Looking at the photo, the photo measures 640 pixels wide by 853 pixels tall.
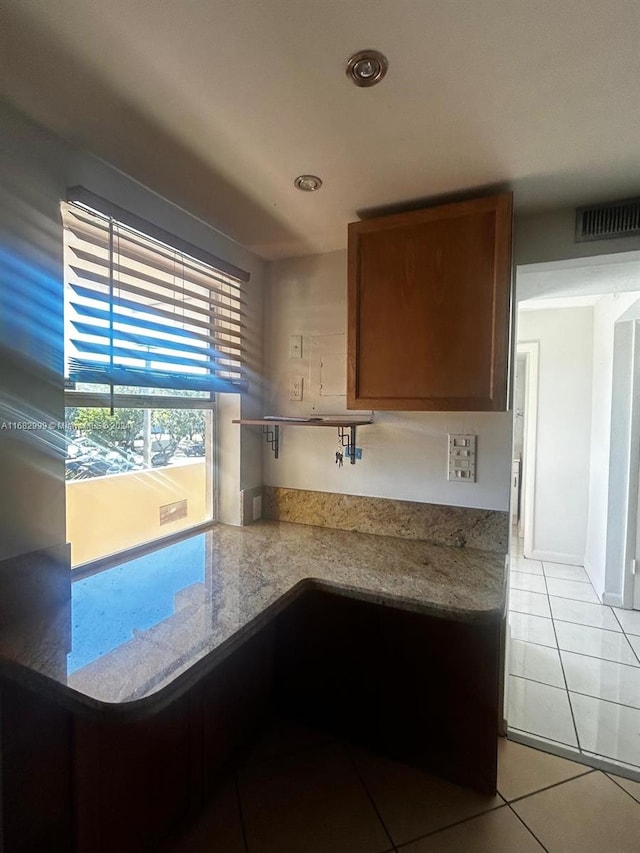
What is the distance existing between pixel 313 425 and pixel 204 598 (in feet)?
2.58

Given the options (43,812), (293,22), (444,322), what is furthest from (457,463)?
(43,812)

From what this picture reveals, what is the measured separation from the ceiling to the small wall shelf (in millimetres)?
865

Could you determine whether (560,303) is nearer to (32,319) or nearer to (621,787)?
(621,787)

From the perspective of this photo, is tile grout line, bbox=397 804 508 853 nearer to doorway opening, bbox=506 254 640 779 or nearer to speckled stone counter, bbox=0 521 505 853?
speckled stone counter, bbox=0 521 505 853

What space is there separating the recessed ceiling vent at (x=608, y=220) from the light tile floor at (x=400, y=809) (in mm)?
2029

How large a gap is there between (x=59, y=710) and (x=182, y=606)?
1.20 feet

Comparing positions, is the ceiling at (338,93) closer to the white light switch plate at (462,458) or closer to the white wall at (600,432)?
the white light switch plate at (462,458)

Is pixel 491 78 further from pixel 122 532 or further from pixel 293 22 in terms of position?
pixel 122 532

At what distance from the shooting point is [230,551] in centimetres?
173

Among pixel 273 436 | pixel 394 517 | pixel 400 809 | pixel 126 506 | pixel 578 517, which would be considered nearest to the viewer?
pixel 400 809

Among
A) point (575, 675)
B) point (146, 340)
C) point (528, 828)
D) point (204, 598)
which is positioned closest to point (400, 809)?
point (528, 828)

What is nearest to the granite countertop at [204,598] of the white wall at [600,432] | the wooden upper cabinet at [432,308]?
the wooden upper cabinet at [432,308]

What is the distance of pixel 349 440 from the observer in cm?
199

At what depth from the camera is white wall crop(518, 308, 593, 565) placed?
3732mm
